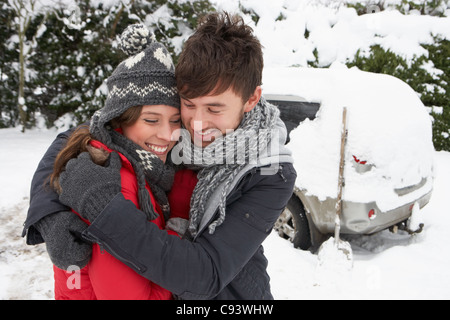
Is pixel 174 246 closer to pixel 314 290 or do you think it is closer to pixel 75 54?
pixel 314 290

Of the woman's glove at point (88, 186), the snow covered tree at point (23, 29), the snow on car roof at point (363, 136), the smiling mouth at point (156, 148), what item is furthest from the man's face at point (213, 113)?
the snow covered tree at point (23, 29)

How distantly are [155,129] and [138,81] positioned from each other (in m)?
0.21

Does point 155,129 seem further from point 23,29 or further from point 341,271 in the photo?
point 23,29

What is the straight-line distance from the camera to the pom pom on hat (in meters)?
1.47

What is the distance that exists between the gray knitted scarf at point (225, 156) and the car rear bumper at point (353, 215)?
7.64 feet

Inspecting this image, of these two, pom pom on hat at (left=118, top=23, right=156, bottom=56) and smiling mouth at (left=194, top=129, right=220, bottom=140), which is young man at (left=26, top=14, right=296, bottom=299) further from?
pom pom on hat at (left=118, top=23, right=156, bottom=56)

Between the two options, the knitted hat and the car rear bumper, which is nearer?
the knitted hat

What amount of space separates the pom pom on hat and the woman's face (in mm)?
265

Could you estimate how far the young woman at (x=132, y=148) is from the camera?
1.16 meters

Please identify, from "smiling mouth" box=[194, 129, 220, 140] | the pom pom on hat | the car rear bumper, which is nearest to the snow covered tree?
the car rear bumper

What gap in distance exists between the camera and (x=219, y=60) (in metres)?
1.42

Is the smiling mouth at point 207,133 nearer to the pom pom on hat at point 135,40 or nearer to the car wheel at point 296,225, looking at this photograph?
the pom pom on hat at point 135,40

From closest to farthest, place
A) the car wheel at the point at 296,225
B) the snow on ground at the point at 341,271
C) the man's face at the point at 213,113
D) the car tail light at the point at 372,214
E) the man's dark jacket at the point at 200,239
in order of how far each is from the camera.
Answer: the man's dark jacket at the point at 200,239
the man's face at the point at 213,113
the snow on ground at the point at 341,271
the car tail light at the point at 372,214
the car wheel at the point at 296,225

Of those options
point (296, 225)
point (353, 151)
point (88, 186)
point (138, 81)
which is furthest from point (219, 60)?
point (296, 225)
